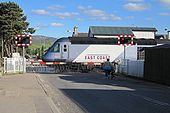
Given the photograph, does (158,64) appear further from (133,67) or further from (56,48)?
(56,48)

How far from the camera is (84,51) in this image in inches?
1855

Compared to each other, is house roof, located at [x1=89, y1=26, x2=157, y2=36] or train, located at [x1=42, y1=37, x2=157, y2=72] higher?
house roof, located at [x1=89, y1=26, x2=157, y2=36]

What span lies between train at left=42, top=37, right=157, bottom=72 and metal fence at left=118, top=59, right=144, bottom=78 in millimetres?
6390

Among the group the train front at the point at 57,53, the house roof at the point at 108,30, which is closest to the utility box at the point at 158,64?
the train front at the point at 57,53

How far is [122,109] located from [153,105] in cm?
172

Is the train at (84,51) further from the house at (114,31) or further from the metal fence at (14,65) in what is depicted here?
the house at (114,31)

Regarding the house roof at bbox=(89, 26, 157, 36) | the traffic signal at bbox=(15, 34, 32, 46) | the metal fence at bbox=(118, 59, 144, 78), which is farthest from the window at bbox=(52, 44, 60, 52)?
the house roof at bbox=(89, 26, 157, 36)

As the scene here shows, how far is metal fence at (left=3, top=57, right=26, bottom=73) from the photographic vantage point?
36.3 metres

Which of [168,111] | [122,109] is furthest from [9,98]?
[168,111]

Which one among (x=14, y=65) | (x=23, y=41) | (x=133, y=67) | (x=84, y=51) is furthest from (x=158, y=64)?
(x=84, y=51)

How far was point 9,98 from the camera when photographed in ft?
52.9

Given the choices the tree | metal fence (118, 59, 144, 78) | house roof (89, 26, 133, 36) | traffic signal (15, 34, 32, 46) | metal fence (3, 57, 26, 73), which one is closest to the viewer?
metal fence (118, 59, 144, 78)

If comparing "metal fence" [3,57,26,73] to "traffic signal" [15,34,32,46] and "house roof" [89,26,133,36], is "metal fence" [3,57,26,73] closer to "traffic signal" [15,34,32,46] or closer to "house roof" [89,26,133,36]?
"traffic signal" [15,34,32,46]

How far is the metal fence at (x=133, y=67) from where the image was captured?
34.1 m
